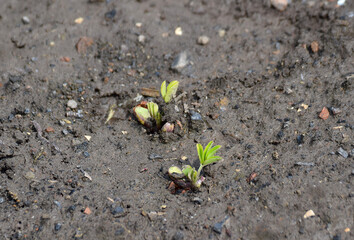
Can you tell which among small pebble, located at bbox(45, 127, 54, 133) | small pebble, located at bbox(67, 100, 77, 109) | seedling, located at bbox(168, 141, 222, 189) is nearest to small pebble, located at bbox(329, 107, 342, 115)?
seedling, located at bbox(168, 141, 222, 189)

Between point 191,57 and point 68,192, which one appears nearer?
point 68,192

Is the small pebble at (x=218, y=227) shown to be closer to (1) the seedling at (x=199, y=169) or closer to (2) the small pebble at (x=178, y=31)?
(1) the seedling at (x=199, y=169)

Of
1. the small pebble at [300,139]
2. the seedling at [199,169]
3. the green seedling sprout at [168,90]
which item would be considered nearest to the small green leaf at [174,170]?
the seedling at [199,169]

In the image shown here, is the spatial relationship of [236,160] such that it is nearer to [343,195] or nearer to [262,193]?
[262,193]

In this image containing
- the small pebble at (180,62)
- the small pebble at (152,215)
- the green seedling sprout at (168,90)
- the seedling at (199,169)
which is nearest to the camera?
the small pebble at (152,215)

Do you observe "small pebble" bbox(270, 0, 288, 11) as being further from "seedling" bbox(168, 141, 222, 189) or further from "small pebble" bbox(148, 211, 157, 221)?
"small pebble" bbox(148, 211, 157, 221)

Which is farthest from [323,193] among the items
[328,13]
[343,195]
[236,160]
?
[328,13]
